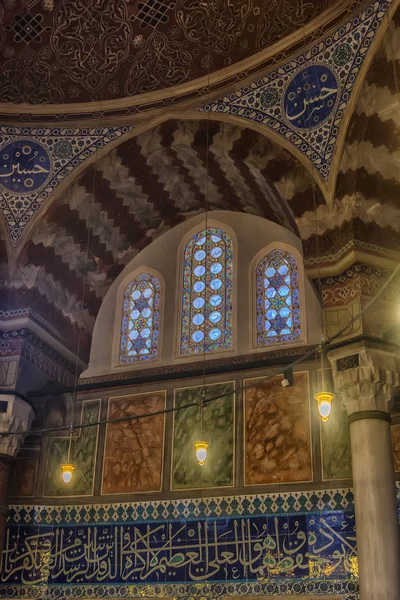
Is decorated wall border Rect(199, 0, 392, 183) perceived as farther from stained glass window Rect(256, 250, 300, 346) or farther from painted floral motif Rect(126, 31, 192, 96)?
stained glass window Rect(256, 250, 300, 346)

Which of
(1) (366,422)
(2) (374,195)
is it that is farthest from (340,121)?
(1) (366,422)

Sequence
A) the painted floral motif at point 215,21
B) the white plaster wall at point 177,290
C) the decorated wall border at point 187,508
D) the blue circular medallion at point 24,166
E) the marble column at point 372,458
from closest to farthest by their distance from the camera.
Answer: the marble column at point 372,458 → the decorated wall border at point 187,508 → the painted floral motif at point 215,21 → the white plaster wall at point 177,290 → the blue circular medallion at point 24,166

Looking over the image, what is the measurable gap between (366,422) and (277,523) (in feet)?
5.57

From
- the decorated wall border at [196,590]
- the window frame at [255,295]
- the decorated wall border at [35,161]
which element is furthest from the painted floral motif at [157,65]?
the decorated wall border at [196,590]

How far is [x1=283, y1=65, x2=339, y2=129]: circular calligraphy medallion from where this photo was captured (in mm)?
8898

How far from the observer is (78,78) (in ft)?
34.0

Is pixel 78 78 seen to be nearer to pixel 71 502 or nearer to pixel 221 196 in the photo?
pixel 221 196

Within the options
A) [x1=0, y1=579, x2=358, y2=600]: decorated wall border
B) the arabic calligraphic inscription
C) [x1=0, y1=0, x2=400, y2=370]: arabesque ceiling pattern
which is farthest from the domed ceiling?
[x1=0, y1=579, x2=358, y2=600]: decorated wall border

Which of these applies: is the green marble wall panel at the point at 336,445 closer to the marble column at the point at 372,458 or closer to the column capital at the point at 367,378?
the marble column at the point at 372,458

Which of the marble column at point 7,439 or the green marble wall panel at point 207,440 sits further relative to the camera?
the marble column at point 7,439

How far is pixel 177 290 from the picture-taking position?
10.9m

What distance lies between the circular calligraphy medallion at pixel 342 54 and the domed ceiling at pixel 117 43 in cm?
82

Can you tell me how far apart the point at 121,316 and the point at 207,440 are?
252cm

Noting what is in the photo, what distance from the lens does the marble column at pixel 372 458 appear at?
725 centimetres
